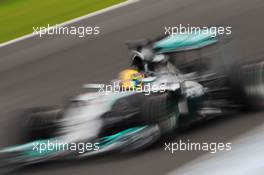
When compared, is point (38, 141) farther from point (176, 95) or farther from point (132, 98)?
point (176, 95)

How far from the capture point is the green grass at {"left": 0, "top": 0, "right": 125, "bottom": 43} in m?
10.7

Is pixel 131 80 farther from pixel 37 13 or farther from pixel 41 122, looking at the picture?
pixel 37 13

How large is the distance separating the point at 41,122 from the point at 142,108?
1.07 meters

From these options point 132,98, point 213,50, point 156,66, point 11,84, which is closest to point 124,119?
point 132,98

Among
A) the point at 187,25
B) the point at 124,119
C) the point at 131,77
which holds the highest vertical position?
the point at 187,25

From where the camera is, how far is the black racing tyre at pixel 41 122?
19.6 feet

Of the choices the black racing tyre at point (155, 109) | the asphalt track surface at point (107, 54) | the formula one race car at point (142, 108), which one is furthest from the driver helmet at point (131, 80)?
the asphalt track surface at point (107, 54)

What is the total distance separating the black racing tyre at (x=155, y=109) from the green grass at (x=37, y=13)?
528 cm

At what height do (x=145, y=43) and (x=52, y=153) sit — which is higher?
(x=145, y=43)

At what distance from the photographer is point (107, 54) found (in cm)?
940

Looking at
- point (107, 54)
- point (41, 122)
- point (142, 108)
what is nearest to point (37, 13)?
point (107, 54)

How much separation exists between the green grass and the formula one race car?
4.71m

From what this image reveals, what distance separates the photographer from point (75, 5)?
11359 mm

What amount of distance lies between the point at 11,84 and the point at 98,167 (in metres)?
3.69
